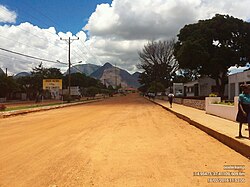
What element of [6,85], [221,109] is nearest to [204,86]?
[6,85]

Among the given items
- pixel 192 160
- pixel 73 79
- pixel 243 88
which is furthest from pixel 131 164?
pixel 73 79

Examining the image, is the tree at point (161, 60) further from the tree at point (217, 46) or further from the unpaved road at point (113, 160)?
the unpaved road at point (113, 160)

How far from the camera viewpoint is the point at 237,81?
111ft

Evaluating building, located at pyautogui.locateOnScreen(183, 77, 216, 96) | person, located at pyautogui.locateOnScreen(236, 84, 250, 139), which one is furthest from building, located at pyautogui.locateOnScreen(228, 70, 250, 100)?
person, located at pyautogui.locateOnScreen(236, 84, 250, 139)

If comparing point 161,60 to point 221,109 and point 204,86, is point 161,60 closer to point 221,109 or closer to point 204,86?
point 204,86

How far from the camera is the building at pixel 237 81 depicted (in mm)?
30594

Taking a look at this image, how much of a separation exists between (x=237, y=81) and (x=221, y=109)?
1794cm

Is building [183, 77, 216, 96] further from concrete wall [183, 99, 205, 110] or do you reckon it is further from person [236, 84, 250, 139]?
person [236, 84, 250, 139]

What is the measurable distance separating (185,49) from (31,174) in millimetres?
34909

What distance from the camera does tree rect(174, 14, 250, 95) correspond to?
3881 cm

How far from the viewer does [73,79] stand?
10788 cm

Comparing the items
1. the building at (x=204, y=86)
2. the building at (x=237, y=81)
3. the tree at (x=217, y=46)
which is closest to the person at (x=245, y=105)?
the building at (x=237, y=81)

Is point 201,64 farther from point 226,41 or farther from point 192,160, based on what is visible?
point 192,160

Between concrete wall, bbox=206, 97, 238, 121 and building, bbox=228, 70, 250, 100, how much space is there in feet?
37.0
